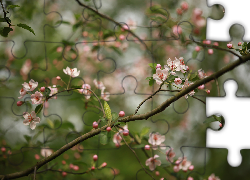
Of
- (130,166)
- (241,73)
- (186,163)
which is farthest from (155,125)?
(186,163)

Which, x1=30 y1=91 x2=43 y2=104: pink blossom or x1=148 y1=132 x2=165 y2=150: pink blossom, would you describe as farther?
x1=148 y1=132 x2=165 y2=150: pink blossom

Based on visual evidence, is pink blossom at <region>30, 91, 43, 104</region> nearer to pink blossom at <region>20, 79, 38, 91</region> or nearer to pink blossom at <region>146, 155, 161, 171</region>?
pink blossom at <region>20, 79, 38, 91</region>

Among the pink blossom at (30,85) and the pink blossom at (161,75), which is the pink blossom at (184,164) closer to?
the pink blossom at (161,75)

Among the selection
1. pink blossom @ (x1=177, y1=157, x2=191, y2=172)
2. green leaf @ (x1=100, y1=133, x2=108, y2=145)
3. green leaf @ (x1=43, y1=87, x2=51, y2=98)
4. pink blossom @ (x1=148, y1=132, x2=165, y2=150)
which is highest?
green leaf @ (x1=43, y1=87, x2=51, y2=98)

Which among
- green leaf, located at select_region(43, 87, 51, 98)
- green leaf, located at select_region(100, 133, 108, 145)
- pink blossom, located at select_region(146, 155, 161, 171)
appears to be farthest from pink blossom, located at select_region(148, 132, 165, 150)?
green leaf, located at select_region(43, 87, 51, 98)

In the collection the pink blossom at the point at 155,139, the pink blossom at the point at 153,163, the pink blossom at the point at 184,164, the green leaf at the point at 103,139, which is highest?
the green leaf at the point at 103,139

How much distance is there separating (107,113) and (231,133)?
17.5 inches

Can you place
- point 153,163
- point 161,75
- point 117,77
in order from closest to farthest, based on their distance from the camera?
point 161,75 < point 153,163 < point 117,77

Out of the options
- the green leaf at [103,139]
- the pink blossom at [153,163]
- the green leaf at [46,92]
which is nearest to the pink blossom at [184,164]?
the pink blossom at [153,163]

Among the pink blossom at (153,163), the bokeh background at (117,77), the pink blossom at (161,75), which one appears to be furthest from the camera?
the bokeh background at (117,77)

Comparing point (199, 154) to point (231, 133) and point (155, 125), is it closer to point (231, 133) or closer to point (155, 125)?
point (155, 125)

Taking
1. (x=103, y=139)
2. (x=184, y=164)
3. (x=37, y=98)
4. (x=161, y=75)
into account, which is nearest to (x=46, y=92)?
(x=37, y=98)

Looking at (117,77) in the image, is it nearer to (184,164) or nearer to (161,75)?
(184,164)

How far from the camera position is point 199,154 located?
4.99 feet
